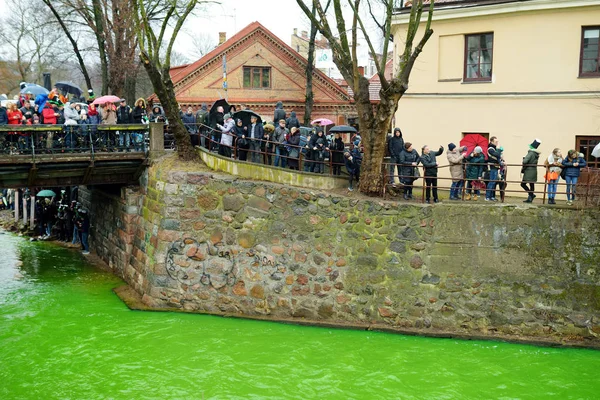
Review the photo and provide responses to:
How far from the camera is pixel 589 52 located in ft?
59.8

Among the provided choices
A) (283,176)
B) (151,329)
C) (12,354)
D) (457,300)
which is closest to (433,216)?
(457,300)

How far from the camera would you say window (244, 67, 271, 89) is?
35.0 metres

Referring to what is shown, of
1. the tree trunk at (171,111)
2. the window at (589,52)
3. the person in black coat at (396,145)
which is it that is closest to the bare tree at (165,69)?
the tree trunk at (171,111)

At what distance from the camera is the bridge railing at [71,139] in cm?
1716

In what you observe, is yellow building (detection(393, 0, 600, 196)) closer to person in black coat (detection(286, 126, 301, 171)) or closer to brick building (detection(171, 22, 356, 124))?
person in black coat (detection(286, 126, 301, 171))

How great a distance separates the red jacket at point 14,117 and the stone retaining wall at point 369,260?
14.5 feet

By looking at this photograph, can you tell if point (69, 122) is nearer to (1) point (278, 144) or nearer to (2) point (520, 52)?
(1) point (278, 144)

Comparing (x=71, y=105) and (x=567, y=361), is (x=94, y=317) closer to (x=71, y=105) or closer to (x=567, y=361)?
(x=71, y=105)

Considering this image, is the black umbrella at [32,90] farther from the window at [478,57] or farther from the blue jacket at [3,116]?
the window at [478,57]

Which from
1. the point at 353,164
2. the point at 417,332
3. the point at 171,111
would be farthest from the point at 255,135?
the point at 417,332

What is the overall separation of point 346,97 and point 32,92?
18920 millimetres

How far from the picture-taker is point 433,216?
15.1 m

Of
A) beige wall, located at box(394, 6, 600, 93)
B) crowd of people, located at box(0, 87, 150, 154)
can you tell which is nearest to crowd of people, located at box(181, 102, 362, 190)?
crowd of people, located at box(0, 87, 150, 154)

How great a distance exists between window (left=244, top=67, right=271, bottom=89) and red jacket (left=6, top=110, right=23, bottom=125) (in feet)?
58.6
